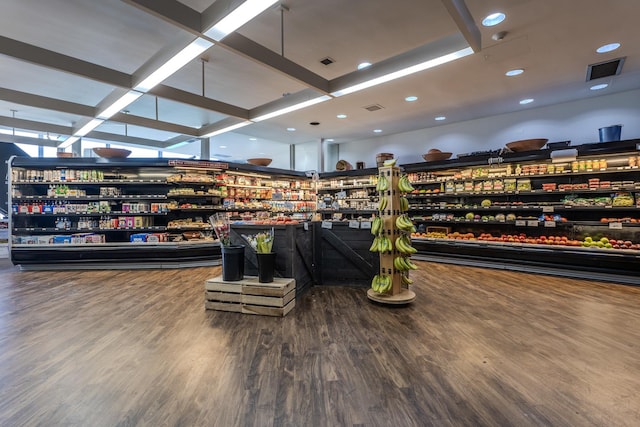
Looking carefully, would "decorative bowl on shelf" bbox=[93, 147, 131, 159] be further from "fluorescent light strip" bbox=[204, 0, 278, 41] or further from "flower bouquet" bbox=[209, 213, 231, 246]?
"fluorescent light strip" bbox=[204, 0, 278, 41]

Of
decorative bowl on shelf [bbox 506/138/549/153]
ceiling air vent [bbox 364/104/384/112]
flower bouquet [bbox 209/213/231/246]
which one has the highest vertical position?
ceiling air vent [bbox 364/104/384/112]

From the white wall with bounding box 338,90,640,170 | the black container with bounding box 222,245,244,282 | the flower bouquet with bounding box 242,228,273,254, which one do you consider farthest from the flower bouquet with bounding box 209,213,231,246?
the white wall with bounding box 338,90,640,170

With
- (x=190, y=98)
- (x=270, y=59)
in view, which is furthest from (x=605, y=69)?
(x=190, y=98)

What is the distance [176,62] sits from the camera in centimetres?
412

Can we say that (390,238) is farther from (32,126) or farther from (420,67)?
(32,126)

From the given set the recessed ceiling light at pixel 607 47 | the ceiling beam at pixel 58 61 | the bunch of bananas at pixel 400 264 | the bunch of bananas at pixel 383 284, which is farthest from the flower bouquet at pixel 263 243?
the recessed ceiling light at pixel 607 47

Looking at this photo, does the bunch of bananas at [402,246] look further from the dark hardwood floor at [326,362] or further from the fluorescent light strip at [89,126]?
the fluorescent light strip at [89,126]

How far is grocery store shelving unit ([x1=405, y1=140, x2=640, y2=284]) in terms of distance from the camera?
18.0 feet

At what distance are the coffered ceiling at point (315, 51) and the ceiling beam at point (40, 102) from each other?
0.07 feet

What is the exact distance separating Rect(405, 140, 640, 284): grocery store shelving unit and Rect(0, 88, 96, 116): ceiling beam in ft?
25.2

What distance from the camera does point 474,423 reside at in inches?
73.4

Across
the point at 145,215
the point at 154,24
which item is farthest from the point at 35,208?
the point at 154,24

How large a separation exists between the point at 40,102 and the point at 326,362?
23.8 ft

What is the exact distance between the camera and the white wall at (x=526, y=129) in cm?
640
